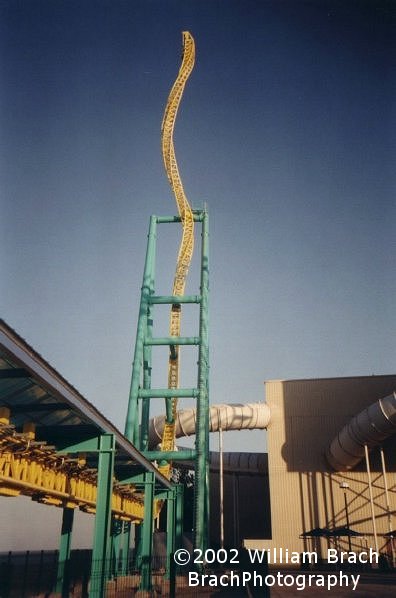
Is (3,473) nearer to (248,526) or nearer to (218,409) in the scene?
(218,409)

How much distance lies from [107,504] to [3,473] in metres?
3.68

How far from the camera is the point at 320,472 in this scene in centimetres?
3375

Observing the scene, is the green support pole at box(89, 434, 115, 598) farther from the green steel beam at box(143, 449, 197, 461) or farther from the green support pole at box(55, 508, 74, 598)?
the green steel beam at box(143, 449, 197, 461)

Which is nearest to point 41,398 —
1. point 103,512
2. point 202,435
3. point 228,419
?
point 103,512

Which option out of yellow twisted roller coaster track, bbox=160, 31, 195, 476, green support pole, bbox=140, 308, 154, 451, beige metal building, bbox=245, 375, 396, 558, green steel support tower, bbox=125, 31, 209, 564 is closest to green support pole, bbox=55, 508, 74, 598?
green steel support tower, bbox=125, 31, 209, 564

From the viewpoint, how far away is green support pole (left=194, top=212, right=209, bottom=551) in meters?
28.9

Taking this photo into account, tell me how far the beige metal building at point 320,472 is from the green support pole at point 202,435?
15.3 feet

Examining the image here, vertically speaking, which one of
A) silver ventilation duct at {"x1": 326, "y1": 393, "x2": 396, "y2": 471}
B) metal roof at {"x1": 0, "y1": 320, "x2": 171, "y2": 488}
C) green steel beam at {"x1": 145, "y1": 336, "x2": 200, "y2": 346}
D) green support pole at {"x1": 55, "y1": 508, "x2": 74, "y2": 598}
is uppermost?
green steel beam at {"x1": 145, "y1": 336, "x2": 200, "y2": 346}

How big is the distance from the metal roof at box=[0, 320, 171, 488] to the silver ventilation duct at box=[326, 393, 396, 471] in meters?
15.1

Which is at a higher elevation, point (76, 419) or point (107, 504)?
point (76, 419)

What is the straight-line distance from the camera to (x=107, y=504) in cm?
1305

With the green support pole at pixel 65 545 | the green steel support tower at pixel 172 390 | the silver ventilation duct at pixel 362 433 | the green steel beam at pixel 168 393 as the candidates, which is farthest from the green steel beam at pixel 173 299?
the green support pole at pixel 65 545

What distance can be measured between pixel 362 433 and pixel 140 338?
14.5 m

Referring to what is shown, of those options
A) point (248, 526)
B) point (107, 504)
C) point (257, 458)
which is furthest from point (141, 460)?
point (248, 526)
